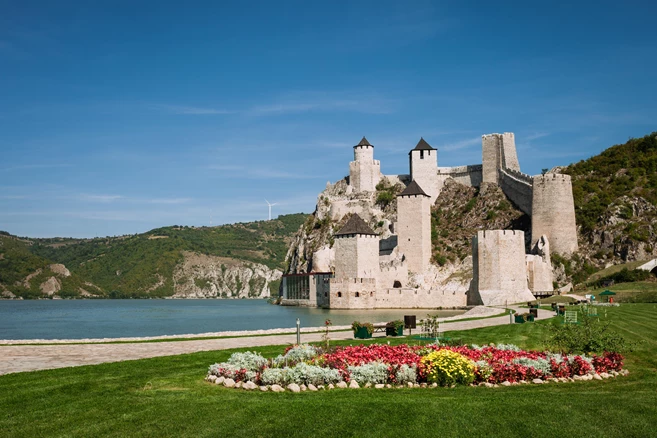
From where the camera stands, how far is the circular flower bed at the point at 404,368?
36.1 ft

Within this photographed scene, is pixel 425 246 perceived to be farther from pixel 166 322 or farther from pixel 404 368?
pixel 404 368

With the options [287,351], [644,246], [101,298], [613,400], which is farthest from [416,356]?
[101,298]

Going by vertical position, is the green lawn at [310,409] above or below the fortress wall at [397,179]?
below

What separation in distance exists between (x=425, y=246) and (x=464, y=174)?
1629 centimetres

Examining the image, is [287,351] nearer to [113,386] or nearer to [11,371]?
[113,386]

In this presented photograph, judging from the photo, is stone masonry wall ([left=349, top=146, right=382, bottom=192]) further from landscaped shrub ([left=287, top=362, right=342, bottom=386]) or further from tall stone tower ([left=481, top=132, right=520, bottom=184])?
landscaped shrub ([left=287, top=362, right=342, bottom=386])

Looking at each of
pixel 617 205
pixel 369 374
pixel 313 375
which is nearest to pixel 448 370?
pixel 369 374

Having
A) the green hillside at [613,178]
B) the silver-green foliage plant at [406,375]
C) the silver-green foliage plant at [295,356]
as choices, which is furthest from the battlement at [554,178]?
the silver-green foliage plant at [406,375]

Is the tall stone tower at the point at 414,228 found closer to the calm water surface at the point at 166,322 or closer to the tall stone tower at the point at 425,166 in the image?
the calm water surface at the point at 166,322

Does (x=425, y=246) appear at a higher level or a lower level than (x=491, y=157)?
lower

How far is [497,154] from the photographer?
69.1 metres

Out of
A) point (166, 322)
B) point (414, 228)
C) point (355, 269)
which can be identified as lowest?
point (166, 322)

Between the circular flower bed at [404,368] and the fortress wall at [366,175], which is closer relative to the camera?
the circular flower bed at [404,368]

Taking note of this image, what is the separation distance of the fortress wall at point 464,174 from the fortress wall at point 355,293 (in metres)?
23.6
